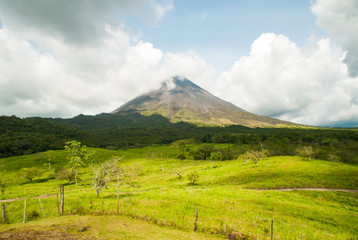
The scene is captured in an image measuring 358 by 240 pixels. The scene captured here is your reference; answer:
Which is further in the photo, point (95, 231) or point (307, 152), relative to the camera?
point (307, 152)

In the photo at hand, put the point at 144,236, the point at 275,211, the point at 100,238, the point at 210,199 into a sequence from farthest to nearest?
the point at 210,199 < the point at 275,211 < the point at 144,236 < the point at 100,238

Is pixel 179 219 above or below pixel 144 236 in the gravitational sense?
below

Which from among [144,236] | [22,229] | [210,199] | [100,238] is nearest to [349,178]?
[210,199]

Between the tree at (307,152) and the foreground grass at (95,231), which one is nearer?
the foreground grass at (95,231)

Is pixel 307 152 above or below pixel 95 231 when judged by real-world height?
below

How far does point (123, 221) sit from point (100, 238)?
5057 mm

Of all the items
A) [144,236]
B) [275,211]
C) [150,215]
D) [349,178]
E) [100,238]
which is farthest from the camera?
[349,178]

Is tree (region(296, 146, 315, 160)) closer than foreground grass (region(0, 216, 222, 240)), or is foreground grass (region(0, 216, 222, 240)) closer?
foreground grass (region(0, 216, 222, 240))

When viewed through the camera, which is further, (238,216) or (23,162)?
(23,162)

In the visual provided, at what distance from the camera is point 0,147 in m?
156

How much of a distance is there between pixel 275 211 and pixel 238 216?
25.4ft

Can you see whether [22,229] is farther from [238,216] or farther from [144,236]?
[238,216]

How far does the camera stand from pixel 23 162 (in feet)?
398

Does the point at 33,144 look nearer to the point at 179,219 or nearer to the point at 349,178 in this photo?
the point at 179,219
